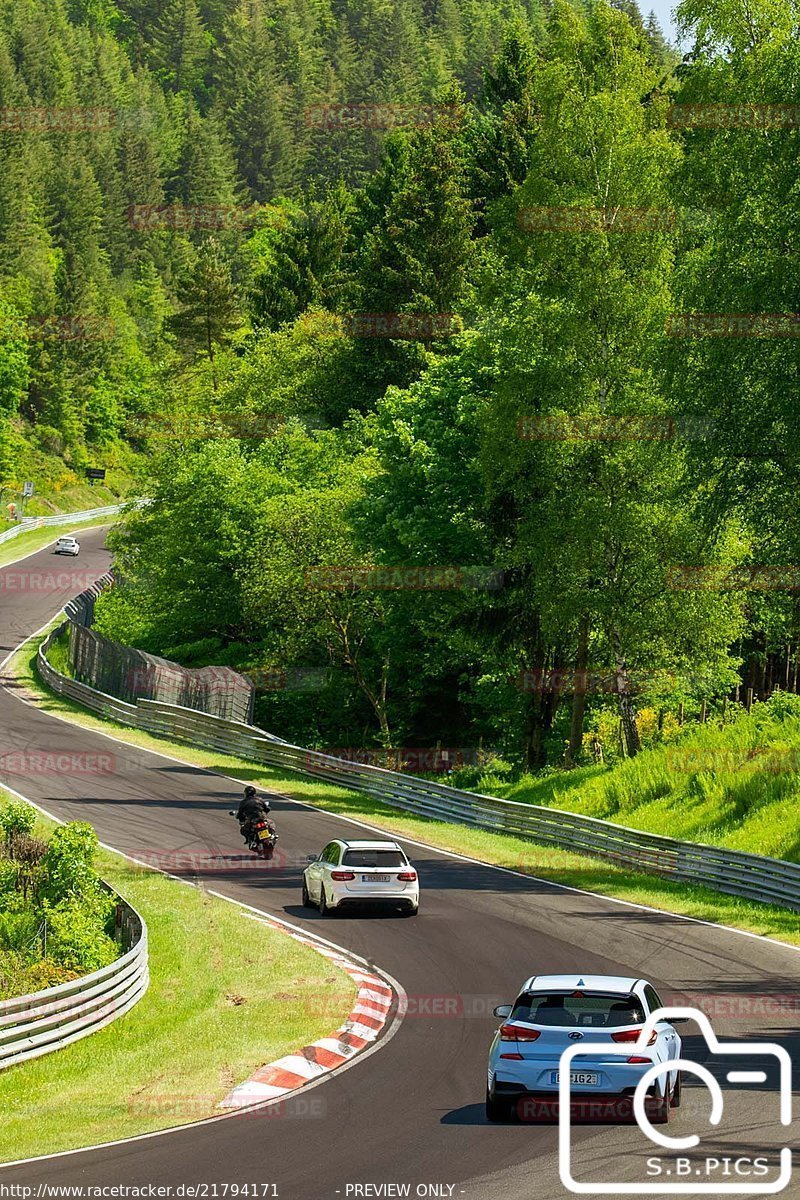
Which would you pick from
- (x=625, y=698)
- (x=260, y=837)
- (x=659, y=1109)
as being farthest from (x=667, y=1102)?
(x=625, y=698)

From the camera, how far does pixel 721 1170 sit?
12.5 meters

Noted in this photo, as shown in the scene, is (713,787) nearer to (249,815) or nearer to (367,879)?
(249,815)

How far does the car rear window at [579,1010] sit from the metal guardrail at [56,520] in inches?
3864

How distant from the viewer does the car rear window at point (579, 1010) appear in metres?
14.2

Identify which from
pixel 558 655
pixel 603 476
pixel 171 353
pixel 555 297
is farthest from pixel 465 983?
pixel 171 353

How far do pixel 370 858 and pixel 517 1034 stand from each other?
13.6m

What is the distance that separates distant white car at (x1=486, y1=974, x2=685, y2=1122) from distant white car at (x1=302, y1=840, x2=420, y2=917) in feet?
42.2

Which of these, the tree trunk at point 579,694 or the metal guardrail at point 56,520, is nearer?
the tree trunk at point 579,694

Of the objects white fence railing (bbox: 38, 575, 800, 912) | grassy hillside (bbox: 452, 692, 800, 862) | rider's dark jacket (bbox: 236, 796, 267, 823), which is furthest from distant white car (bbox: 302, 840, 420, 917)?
grassy hillside (bbox: 452, 692, 800, 862)

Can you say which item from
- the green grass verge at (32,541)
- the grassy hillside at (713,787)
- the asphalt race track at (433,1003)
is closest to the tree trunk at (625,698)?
the grassy hillside at (713,787)

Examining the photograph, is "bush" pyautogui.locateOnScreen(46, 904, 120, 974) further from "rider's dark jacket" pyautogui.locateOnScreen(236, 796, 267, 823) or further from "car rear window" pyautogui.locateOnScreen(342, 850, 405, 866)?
"rider's dark jacket" pyautogui.locateOnScreen(236, 796, 267, 823)

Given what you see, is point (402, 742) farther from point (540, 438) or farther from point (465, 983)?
point (465, 983)

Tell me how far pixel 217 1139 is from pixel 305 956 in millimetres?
10031

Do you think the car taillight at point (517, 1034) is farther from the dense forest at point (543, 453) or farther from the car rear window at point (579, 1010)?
the dense forest at point (543, 453)
